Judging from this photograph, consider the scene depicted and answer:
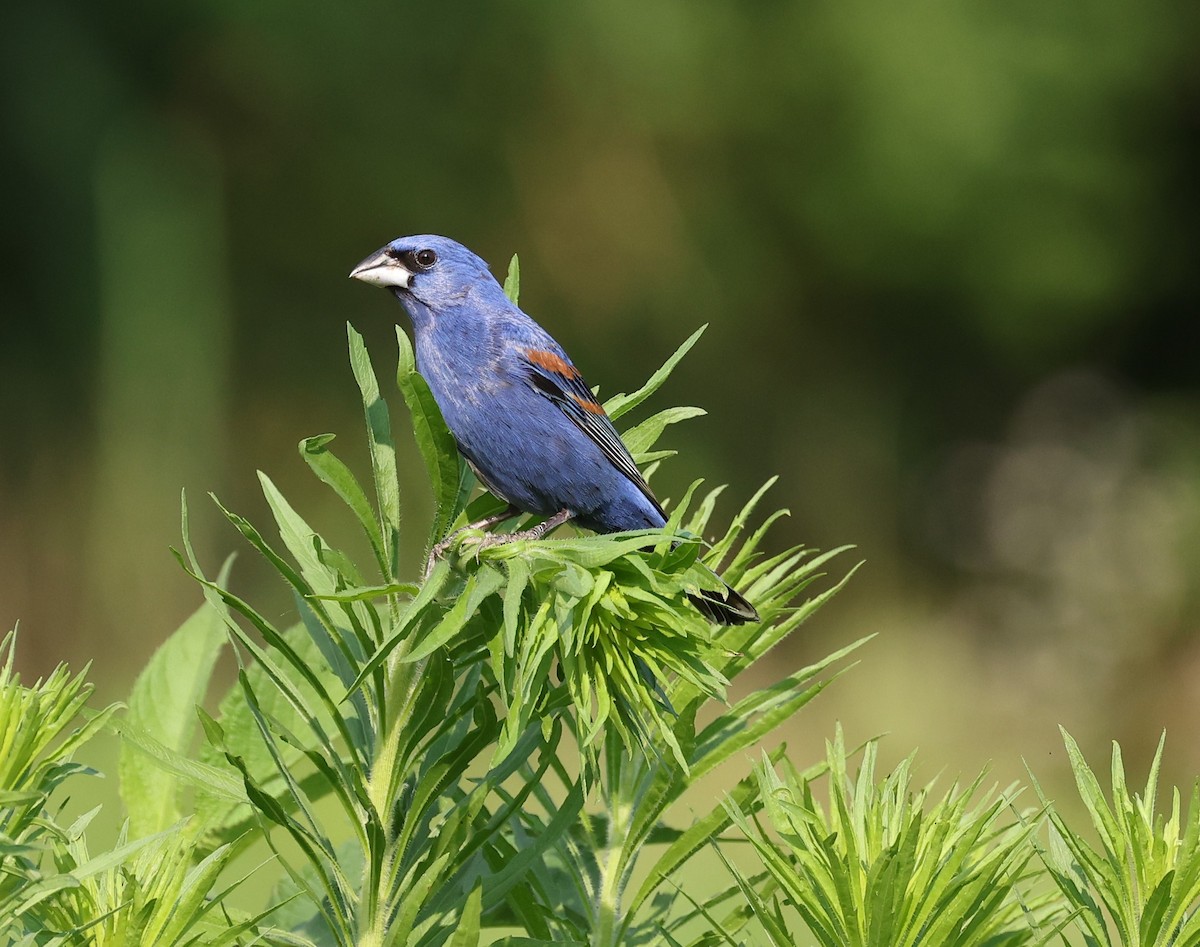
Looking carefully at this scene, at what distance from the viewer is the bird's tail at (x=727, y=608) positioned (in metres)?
0.80

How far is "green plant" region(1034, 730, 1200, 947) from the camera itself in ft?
1.88

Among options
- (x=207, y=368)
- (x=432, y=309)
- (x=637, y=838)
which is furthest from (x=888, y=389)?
(x=637, y=838)

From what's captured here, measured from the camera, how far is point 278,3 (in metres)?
5.96

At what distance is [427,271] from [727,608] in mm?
1078

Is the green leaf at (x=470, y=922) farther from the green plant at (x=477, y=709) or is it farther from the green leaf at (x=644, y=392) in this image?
the green leaf at (x=644, y=392)

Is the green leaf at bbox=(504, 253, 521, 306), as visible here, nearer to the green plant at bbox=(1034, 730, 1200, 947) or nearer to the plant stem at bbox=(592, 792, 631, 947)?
the plant stem at bbox=(592, 792, 631, 947)

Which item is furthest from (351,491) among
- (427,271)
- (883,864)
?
(427,271)

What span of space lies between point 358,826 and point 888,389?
260 inches

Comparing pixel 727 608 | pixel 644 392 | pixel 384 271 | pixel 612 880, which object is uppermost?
pixel 384 271

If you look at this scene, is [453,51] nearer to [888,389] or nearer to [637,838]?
[888,389]

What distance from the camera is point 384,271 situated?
1.88 metres

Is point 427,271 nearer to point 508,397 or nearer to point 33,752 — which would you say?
point 508,397

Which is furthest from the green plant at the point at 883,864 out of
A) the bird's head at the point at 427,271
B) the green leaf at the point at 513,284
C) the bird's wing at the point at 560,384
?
the bird's head at the point at 427,271

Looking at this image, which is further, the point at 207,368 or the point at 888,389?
the point at 888,389
